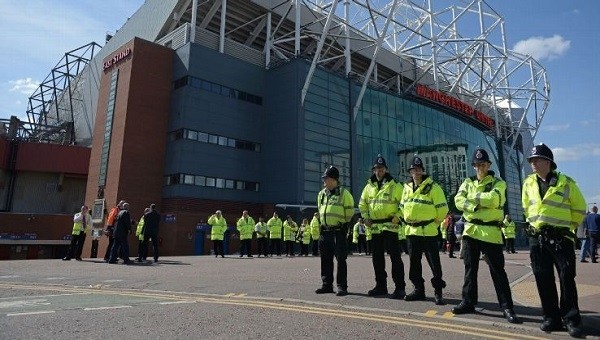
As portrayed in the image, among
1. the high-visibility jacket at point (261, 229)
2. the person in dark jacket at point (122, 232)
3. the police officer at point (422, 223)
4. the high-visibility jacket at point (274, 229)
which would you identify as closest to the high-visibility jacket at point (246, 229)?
the high-visibility jacket at point (261, 229)

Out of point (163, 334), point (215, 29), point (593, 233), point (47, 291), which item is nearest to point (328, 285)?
point (163, 334)

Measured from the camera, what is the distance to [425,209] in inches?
223

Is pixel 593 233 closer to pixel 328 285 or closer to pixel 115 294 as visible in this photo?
pixel 328 285

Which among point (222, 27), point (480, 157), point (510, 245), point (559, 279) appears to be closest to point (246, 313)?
point (559, 279)

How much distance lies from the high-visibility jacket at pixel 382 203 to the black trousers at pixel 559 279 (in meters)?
2.19

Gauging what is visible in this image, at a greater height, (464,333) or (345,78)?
(345,78)

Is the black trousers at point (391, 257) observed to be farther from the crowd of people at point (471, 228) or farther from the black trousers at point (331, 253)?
the black trousers at point (331, 253)

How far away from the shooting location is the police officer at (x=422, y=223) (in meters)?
5.65

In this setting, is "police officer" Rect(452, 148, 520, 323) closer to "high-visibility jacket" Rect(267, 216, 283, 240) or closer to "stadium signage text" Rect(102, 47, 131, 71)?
"high-visibility jacket" Rect(267, 216, 283, 240)

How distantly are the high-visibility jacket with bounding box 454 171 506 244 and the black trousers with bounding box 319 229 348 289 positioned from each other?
1.96 m

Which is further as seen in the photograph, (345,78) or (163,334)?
(345,78)

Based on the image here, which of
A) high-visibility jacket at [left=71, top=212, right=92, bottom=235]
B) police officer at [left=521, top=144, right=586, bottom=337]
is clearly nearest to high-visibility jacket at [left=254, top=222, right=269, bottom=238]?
high-visibility jacket at [left=71, top=212, right=92, bottom=235]

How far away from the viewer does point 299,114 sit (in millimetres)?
30359

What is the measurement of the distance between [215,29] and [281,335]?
114ft
